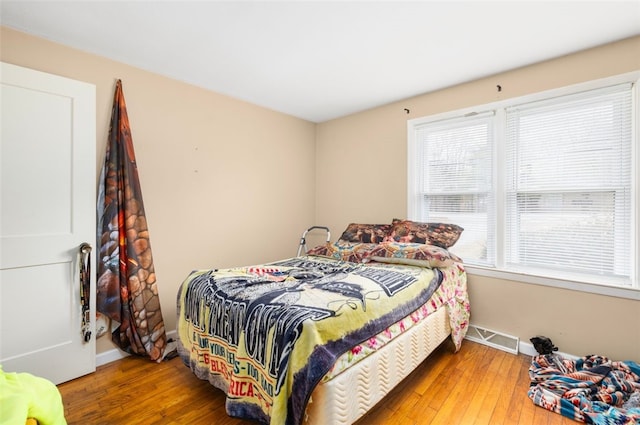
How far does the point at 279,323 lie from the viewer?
4.60 ft

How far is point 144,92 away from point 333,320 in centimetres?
252

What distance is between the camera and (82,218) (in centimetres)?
218

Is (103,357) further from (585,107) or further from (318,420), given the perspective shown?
(585,107)

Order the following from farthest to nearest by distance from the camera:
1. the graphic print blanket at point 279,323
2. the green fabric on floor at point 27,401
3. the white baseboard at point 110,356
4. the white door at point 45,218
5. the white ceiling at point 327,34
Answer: the white baseboard at point 110,356 → the white door at point 45,218 → the white ceiling at point 327,34 → the graphic print blanket at point 279,323 → the green fabric on floor at point 27,401

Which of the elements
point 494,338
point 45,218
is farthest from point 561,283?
point 45,218

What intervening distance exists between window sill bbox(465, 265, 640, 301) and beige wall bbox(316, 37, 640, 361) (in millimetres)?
40

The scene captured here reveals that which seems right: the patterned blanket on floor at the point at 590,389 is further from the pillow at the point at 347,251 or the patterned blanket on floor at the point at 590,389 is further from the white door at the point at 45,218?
the white door at the point at 45,218

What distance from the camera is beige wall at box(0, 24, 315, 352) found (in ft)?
7.64

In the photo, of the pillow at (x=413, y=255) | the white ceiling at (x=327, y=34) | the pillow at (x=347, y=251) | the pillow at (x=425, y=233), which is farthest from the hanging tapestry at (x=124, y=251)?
the pillow at (x=425, y=233)

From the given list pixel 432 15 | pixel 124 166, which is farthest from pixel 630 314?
pixel 124 166

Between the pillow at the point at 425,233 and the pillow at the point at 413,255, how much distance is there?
0.12 m

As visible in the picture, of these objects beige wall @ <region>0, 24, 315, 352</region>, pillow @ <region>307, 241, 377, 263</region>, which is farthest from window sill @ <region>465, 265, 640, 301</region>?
beige wall @ <region>0, 24, 315, 352</region>

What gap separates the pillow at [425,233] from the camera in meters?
2.72

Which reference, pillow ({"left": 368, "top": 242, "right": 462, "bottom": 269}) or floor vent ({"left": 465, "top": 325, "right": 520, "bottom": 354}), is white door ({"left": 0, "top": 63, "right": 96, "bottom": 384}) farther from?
floor vent ({"left": 465, "top": 325, "right": 520, "bottom": 354})
